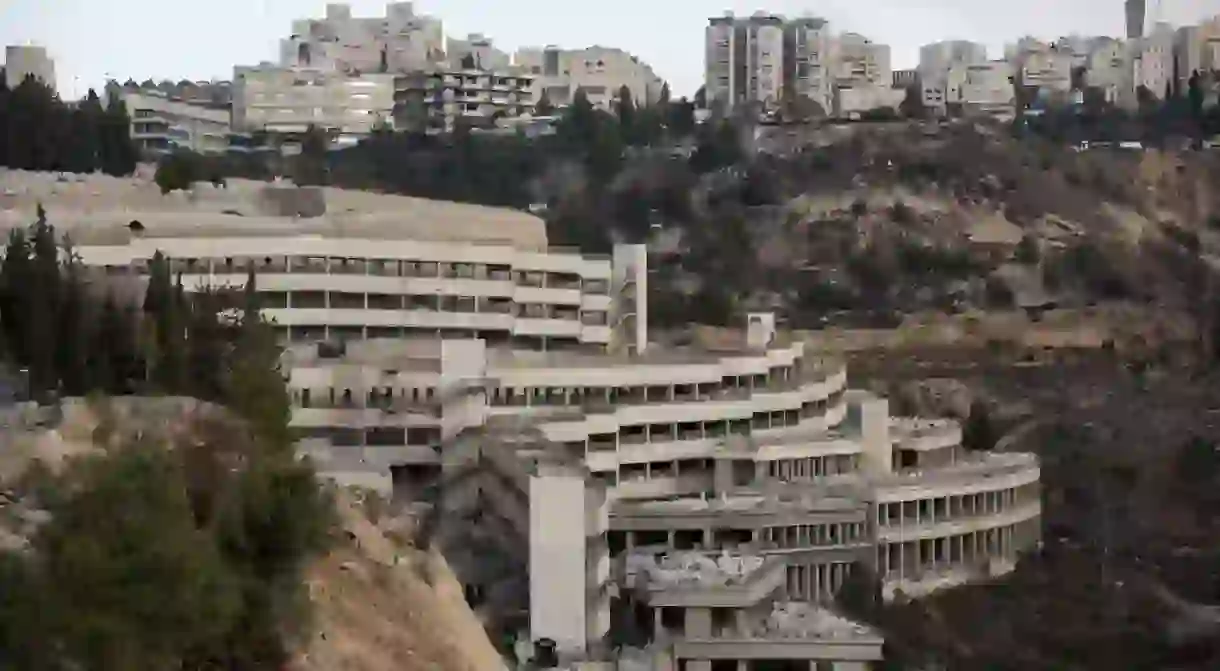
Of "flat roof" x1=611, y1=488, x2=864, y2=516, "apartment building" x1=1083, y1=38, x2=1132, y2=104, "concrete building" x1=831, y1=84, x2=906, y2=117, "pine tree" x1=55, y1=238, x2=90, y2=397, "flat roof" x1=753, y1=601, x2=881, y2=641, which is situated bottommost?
"flat roof" x1=753, y1=601, x2=881, y2=641

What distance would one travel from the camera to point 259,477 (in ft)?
55.7

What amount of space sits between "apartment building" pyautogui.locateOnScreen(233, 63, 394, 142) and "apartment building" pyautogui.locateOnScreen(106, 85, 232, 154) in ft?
4.68

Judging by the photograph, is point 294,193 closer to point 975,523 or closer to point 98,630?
point 975,523

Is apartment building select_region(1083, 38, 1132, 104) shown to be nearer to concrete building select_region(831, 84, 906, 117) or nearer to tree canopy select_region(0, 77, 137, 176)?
concrete building select_region(831, 84, 906, 117)

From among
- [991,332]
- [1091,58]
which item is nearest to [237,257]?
[991,332]

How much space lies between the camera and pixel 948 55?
117938 millimetres

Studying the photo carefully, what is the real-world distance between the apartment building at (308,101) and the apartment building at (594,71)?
13678mm

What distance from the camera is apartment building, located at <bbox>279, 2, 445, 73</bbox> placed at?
99.1 meters

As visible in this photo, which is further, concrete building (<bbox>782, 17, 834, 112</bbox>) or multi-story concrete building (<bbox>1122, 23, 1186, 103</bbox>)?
multi-story concrete building (<bbox>1122, 23, 1186, 103</bbox>)

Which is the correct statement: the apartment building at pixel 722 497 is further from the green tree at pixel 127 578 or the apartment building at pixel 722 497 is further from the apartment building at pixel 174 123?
the apartment building at pixel 174 123

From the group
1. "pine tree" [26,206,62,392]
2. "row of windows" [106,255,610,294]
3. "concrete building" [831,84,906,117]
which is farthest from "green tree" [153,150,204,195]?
"concrete building" [831,84,906,117]

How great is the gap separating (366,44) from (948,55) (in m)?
36.5

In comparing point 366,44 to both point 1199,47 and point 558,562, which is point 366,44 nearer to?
point 1199,47

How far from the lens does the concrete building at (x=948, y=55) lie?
362 feet
